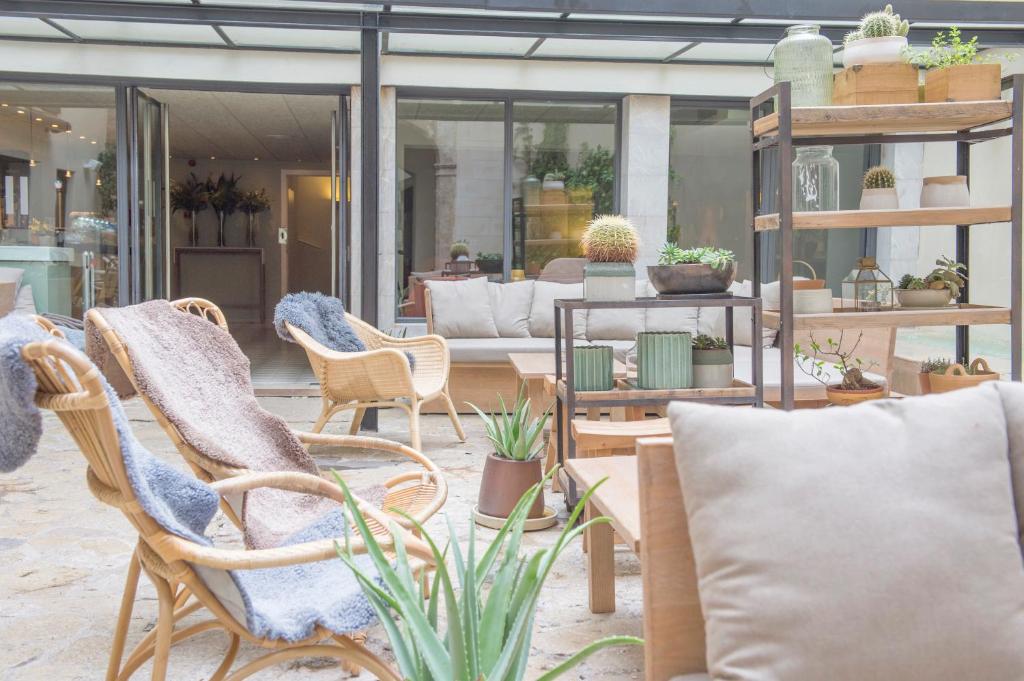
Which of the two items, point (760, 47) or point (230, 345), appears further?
point (760, 47)

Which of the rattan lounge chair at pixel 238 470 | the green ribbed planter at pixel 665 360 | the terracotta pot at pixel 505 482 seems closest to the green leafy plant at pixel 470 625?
the rattan lounge chair at pixel 238 470

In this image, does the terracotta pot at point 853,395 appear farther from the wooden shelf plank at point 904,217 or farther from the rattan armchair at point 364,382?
the rattan armchair at point 364,382

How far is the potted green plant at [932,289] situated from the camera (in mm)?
3654

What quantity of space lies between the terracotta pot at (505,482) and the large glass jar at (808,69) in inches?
65.9

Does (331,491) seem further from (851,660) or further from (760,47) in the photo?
(760,47)

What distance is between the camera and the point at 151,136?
7.96 meters

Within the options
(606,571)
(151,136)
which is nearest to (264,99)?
(151,136)

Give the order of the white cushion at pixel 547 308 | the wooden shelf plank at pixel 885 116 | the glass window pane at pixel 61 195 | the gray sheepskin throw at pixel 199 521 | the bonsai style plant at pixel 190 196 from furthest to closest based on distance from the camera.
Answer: the bonsai style plant at pixel 190 196 < the glass window pane at pixel 61 195 < the white cushion at pixel 547 308 < the wooden shelf plank at pixel 885 116 < the gray sheepskin throw at pixel 199 521

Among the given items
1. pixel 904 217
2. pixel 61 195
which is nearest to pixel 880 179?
pixel 904 217

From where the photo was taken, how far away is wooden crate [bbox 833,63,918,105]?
344 cm

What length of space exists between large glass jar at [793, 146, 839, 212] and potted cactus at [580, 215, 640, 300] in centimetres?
67

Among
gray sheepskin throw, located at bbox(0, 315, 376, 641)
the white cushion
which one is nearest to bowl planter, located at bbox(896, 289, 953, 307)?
gray sheepskin throw, located at bbox(0, 315, 376, 641)

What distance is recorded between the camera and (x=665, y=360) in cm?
380

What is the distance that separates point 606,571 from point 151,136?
258 inches
